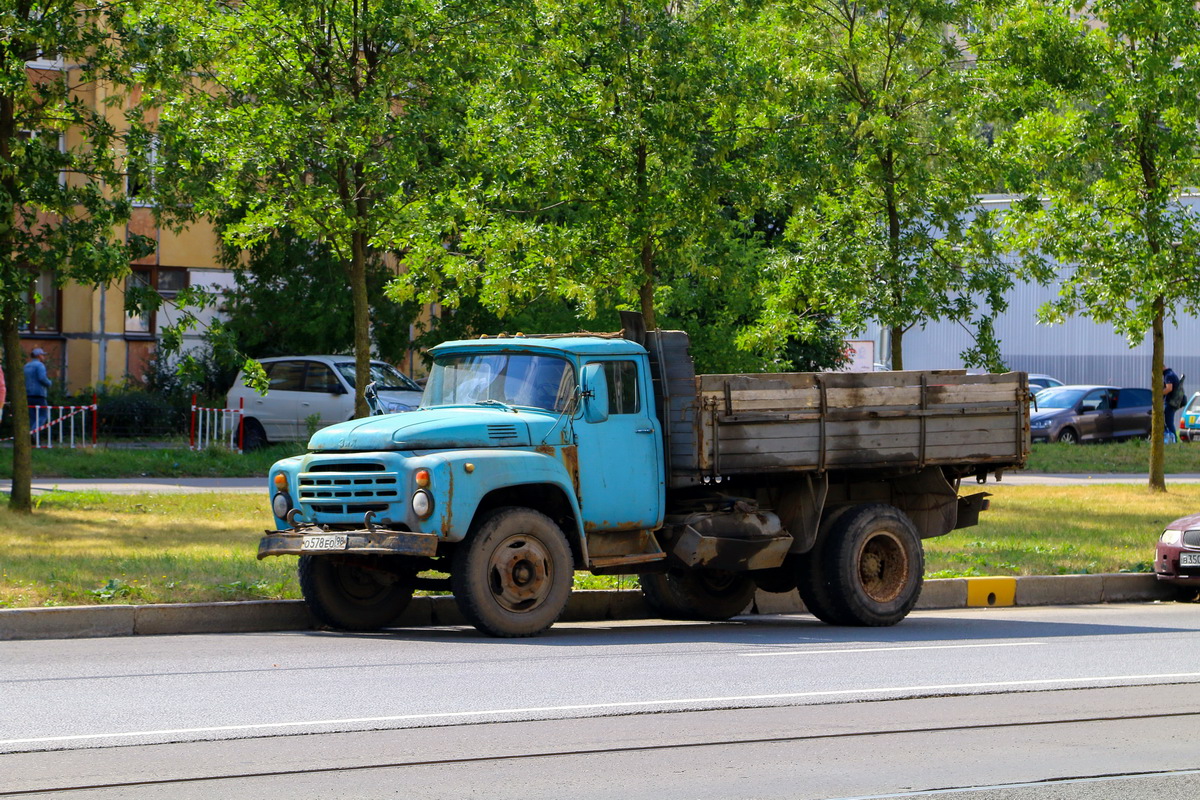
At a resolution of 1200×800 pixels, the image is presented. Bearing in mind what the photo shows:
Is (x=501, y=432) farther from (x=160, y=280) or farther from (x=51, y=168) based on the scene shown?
(x=160, y=280)

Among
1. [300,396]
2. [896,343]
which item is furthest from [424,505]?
[300,396]

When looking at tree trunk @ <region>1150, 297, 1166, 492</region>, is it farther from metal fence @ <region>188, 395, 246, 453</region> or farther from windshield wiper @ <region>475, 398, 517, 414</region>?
windshield wiper @ <region>475, 398, 517, 414</region>

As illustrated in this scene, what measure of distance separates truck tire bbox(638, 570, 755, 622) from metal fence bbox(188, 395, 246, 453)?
17.6m

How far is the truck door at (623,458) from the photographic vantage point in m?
12.0

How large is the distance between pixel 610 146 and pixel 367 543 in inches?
415

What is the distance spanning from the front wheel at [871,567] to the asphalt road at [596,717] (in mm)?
857

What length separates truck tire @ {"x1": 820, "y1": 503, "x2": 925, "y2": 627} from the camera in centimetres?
1278

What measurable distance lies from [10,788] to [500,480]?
208 inches

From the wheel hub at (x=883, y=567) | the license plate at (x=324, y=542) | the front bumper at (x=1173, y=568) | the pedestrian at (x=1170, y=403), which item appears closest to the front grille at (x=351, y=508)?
the license plate at (x=324, y=542)

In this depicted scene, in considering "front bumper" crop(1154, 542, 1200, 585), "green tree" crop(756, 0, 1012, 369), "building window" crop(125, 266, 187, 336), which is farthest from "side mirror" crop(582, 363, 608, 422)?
"building window" crop(125, 266, 187, 336)

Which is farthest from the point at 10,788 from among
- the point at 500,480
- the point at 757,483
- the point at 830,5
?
the point at 830,5

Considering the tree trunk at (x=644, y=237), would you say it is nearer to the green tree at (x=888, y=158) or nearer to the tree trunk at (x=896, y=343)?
the green tree at (x=888, y=158)

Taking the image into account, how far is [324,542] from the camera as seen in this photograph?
11.2 meters

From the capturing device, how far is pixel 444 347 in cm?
1248
